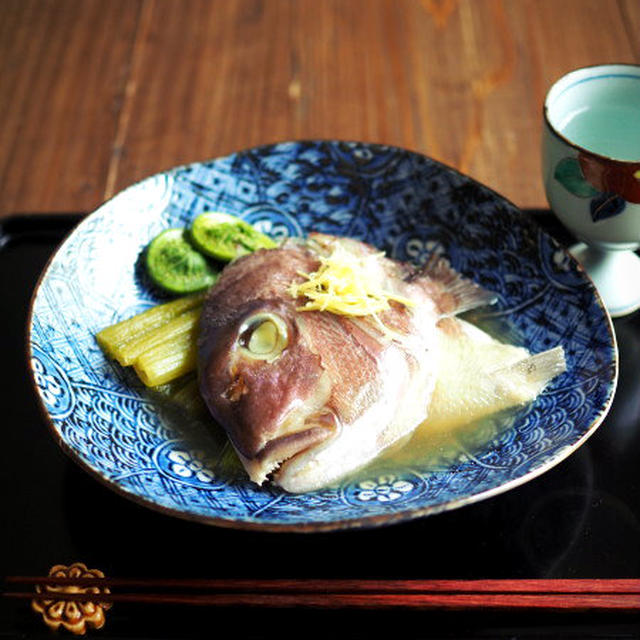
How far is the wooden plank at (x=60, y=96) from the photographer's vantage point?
9.75 feet

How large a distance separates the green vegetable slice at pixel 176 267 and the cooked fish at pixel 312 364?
15 cm

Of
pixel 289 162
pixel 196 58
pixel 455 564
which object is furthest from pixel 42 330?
pixel 196 58

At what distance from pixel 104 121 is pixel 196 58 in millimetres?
471

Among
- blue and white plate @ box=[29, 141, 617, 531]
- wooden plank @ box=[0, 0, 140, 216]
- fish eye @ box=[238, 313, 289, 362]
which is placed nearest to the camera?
blue and white plate @ box=[29, 141, 617, 531]

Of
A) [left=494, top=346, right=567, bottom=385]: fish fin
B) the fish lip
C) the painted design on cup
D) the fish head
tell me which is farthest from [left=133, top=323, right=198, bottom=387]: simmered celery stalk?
the painted design on cup

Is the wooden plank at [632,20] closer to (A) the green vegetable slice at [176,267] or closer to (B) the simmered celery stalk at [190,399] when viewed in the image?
(A) the green vegetable slice at [176,267]

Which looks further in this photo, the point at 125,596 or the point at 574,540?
the point at 574,540

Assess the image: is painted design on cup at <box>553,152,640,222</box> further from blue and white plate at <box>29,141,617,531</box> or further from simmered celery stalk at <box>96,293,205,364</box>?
simmered celery stalk at <box>96,293,205,364</box>

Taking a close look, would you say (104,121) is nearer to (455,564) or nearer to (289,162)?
(289,162)

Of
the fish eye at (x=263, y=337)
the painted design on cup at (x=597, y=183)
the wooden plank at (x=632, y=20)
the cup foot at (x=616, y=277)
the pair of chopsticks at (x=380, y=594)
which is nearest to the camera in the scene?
the pair of chopsticks at (x=380, y=594)

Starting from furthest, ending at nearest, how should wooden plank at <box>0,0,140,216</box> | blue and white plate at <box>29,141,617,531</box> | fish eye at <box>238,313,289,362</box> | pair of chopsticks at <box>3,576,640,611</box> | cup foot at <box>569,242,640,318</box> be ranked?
wooden plank at <box>0,0,140,216</box> → cup foot at <box>569,242,640,318</box> → fish eye at <box>238,313,289,362</box> → blue and white plate at <box>29,141,617,531</box> → pair of chopsticks at <box>3,576,640,611</box>

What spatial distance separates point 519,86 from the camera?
323cm

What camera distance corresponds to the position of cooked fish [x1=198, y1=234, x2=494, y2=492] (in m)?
1.62

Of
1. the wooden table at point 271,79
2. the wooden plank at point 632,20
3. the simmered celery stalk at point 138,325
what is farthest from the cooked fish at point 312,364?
the wooden plank at point 632,20
